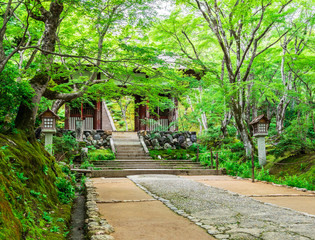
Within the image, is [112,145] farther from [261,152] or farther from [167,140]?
[261,152]

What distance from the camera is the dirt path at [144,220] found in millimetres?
3381

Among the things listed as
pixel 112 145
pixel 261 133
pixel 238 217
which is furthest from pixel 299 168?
pixel 112 145

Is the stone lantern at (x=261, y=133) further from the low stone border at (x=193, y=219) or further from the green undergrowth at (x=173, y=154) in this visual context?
the low stone border at (x=193, y=219)

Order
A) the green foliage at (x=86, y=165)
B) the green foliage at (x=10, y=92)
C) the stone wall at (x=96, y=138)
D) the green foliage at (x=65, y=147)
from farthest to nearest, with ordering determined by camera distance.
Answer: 1. the stone wall at (x=96, y=138)
2. the green foliage at (x=65, y=147)
3. the green foliage at (x=86, y=165)
4. the green foliage at (x=10, y=92)

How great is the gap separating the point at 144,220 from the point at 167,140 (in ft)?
43.2

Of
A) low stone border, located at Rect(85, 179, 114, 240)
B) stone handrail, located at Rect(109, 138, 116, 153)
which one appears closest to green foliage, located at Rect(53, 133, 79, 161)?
stone handrail, located at Rect(109, 138, 116, 153)

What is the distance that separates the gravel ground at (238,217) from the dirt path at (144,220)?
20 cm

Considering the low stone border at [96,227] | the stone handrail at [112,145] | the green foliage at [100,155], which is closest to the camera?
the low stone border at [96,227]

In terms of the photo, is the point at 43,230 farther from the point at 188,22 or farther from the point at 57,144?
the point at 188,22

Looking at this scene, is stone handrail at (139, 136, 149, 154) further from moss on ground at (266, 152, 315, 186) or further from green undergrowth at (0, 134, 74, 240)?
green undergrowth at (0, 134, 74, 240)

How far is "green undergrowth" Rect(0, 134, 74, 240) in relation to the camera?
2.66 m

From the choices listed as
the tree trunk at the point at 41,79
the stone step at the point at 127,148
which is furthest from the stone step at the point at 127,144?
the tree trunk at the point at 41,79

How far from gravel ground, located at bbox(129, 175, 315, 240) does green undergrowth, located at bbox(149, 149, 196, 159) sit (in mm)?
8962

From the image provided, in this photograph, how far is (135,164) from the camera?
44.5ft
